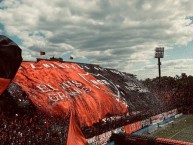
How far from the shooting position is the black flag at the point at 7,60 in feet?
8.68

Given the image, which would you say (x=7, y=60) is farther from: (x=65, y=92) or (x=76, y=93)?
(x=76, y=93)

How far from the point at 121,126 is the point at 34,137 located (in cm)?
1224

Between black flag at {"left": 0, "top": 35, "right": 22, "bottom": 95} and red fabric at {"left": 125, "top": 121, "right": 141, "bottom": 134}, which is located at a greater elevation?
black flag at {"left": 0, "top": 35, "right": 22, "bottom": 95}

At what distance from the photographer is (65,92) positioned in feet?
88.8

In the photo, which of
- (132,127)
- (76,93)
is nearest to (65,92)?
(76,93)

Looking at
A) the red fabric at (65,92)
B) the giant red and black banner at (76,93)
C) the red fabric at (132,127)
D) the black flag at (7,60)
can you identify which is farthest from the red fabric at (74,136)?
the red fabric at (132,127)

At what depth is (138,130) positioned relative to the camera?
31344 millimetres

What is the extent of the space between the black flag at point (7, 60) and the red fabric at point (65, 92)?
Answer: 65.2ft

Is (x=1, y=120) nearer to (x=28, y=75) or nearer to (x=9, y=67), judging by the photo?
(x=28, y=75)

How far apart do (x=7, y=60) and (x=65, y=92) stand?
24.6 meters

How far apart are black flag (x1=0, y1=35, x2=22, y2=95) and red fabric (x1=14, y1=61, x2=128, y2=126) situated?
65.2ft

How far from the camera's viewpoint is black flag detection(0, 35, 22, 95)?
264cm

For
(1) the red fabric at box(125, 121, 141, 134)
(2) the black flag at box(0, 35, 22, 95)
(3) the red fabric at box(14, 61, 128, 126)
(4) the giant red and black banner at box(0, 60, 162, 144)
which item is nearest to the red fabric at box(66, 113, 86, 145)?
(2) the black flag at box(0, 35, 22, 95)

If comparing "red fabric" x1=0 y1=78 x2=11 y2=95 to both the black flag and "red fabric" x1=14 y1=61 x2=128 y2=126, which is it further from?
"red fabric" x1=14 y1=61 x2=128 y2=126
